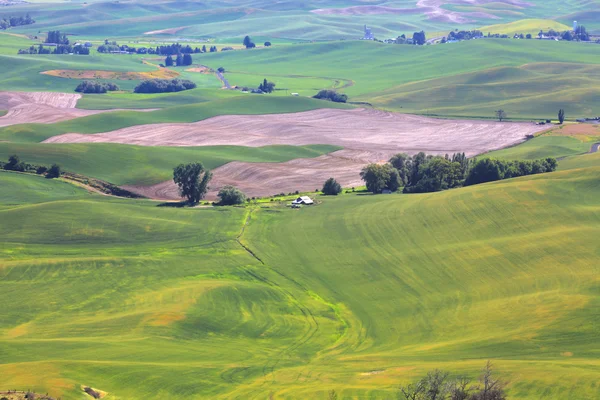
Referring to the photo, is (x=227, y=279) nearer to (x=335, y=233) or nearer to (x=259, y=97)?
(x=335, y=233)

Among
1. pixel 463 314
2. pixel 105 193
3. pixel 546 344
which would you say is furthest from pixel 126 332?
pixel 105 193

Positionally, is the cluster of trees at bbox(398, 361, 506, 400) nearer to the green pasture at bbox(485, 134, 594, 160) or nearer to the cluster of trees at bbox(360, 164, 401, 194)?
the cluster of trees at bbox(360, 164, 401, 194)

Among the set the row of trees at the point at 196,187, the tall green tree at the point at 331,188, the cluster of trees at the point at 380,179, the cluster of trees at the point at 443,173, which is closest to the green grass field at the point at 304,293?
the row of trees at the point at 196,187

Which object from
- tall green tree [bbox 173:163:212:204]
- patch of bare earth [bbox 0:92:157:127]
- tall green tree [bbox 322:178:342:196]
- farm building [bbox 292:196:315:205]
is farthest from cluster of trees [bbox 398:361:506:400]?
patch of bare earth [bbox 0:92:157:127]

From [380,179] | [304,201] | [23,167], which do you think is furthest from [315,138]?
[23,167]

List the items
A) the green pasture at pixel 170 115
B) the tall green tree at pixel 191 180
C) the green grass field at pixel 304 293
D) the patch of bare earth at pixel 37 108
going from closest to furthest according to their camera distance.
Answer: the green grass field at pixel 304 293 < the tall green tree at pixel 191 180 < the green pasture at pixel 170 115 < the patch of bare earth at pixel 37 108

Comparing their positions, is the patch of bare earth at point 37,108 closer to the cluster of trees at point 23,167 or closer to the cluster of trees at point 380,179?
the cluster of trees at point 23,167
